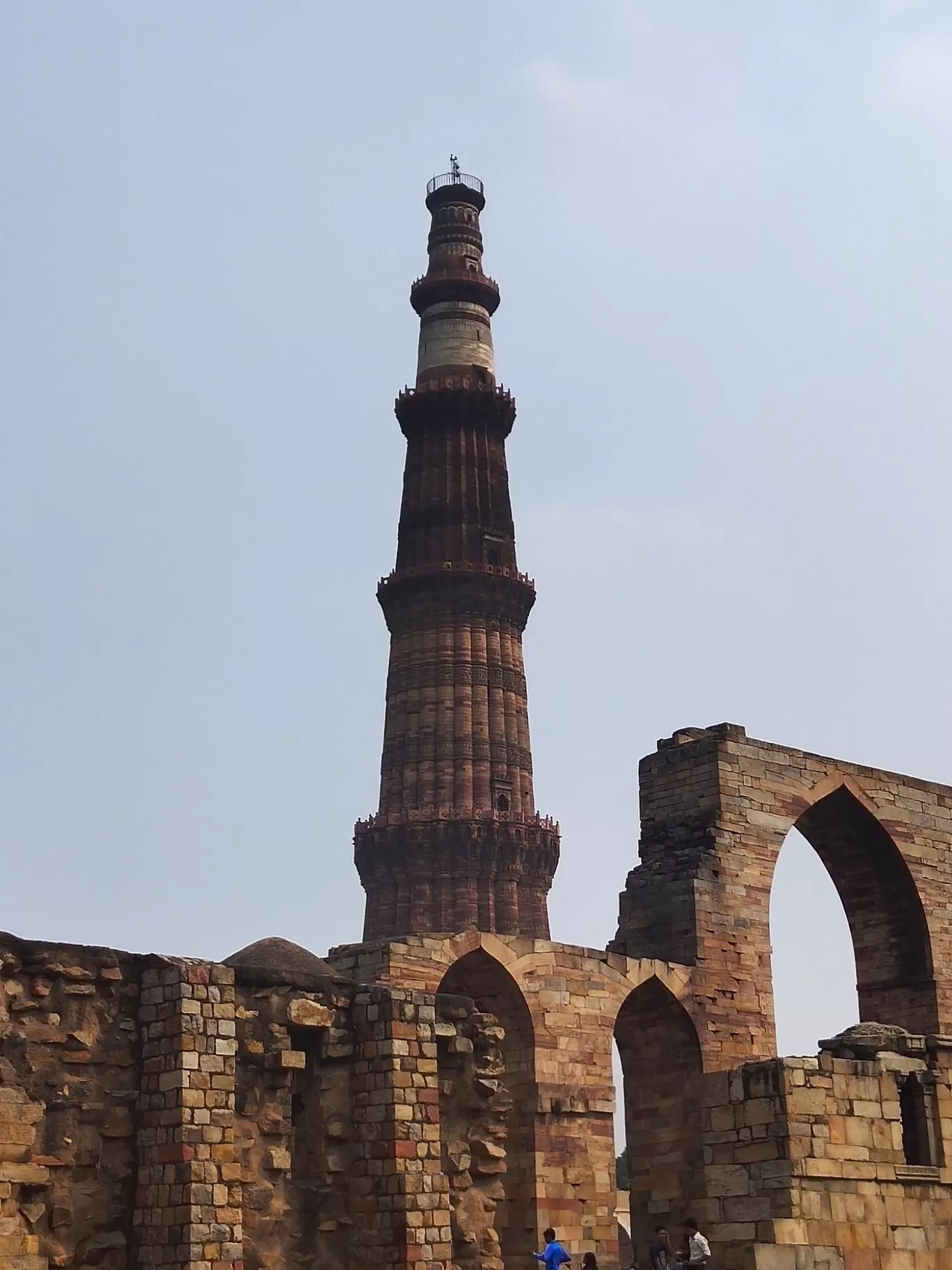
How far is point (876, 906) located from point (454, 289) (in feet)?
60.5

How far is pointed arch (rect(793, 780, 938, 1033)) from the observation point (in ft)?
66.5

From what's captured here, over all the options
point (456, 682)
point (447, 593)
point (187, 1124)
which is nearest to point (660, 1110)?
point (187, 1124)

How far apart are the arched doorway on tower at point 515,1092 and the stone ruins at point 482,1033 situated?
0.03 metres

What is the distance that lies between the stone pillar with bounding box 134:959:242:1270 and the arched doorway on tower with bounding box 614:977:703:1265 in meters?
8.76

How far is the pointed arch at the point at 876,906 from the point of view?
66.5ft

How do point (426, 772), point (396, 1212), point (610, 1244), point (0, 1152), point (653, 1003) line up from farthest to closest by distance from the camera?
1. point (426, 772)
2. point (653, 1003)
3. point (610, 1244)
4. point (396, 1212)
5. point (0, 1152)

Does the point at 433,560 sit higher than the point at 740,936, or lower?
higher

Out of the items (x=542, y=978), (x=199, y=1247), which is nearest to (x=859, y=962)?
(x=542, y=978)

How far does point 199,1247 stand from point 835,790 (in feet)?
39.9

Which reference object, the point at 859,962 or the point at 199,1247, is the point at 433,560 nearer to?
the point at 859,962

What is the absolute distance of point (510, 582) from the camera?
33312 mm

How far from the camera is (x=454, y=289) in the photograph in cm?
3497

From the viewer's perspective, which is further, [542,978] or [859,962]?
[859,962]

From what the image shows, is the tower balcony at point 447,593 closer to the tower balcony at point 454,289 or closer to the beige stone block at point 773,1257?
the tower balcony at point 454,289
